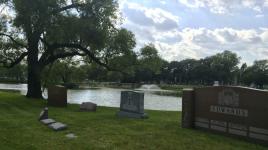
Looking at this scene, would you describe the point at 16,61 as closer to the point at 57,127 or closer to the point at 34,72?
the point at 34,72

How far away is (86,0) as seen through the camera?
93.0 feet

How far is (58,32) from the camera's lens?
26.9 m

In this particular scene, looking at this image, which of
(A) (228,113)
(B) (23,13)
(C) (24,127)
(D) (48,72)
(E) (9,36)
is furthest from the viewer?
(D) (48,72)

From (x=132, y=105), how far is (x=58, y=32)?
11.4 m

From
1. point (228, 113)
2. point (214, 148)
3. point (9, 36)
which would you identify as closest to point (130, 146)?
point (214, 148)

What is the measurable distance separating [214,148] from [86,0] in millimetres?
20137

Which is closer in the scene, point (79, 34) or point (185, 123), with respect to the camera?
point (185, 123)

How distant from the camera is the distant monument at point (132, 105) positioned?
16.9 m

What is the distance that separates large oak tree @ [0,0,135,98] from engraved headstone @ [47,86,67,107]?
4.68 metres

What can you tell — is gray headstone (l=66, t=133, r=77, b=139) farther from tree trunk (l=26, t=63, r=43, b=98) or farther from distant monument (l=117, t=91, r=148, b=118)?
tree trunk (l=26, t=63, r=43, b=98)

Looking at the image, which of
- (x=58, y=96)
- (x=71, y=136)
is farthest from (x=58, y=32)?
(x=71, y=136)

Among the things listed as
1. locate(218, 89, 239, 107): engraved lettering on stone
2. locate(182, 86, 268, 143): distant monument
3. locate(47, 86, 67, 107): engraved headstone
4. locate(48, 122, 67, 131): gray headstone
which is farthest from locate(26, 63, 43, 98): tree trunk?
locate(218, 89, 239, 107): engraved lettering on stone

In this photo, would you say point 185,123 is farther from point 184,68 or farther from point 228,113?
point 184,68

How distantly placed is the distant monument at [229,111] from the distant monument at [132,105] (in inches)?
148
